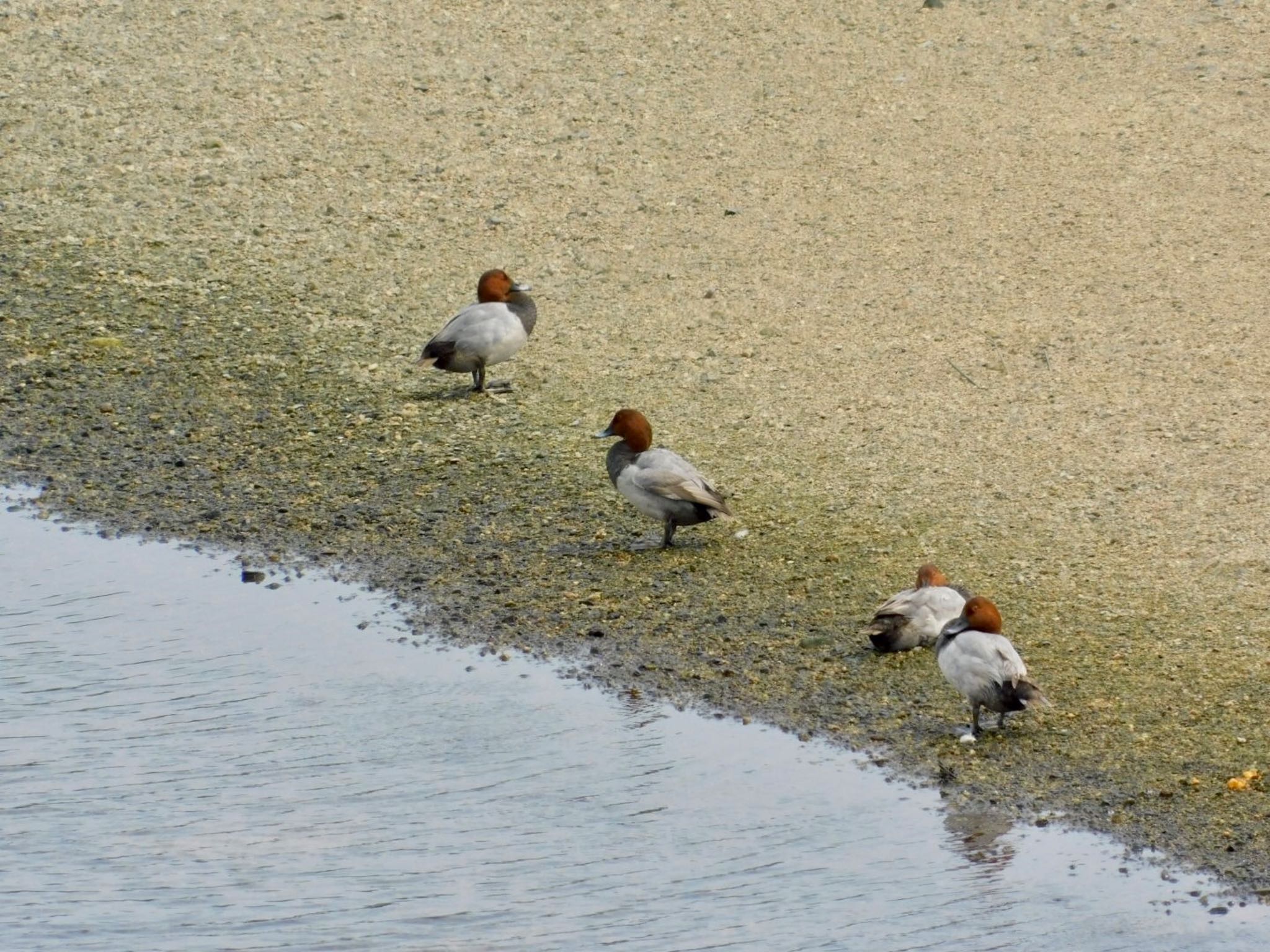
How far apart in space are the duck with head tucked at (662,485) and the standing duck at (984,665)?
6.28 feet

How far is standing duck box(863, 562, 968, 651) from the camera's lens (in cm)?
786

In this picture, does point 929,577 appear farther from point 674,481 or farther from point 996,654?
point 674,481

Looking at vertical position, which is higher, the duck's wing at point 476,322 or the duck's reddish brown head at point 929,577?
the duck's wing at point 476,322

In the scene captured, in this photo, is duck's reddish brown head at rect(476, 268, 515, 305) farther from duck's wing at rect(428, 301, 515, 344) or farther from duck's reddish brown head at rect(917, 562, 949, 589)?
duck's reddish brown head at rect(917, 562, 949, 589)

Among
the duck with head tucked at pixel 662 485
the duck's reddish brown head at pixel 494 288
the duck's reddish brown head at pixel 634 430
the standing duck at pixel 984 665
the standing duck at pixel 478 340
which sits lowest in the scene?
the standing duck at pixel 984 665

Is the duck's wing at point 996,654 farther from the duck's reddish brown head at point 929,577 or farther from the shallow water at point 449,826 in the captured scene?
the duck's reddish brown head at point 929,577

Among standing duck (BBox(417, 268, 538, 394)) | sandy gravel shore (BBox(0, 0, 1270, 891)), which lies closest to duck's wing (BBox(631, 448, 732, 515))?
sandy gravel shore (BBox(0, 0, 1270, 891))

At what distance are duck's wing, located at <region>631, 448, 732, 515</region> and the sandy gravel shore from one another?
314 mm

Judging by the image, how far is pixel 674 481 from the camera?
29.5ft

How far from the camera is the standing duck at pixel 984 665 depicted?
7055 mm

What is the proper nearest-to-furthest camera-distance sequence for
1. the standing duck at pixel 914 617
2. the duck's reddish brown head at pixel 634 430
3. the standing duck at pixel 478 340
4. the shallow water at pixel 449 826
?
the shallow water at pixel 449 826 → the standing duck at pixel 914 617 → the duck's reddish brown head at pixel 634 430 → the standing duck at pixel 478 340

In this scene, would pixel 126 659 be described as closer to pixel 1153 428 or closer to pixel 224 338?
pixel 224 338

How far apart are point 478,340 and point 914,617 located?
407 cm

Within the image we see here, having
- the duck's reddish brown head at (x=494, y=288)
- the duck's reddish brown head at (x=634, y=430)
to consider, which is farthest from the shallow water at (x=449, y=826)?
the duck's reddish brown head at (x=494, y=288)
